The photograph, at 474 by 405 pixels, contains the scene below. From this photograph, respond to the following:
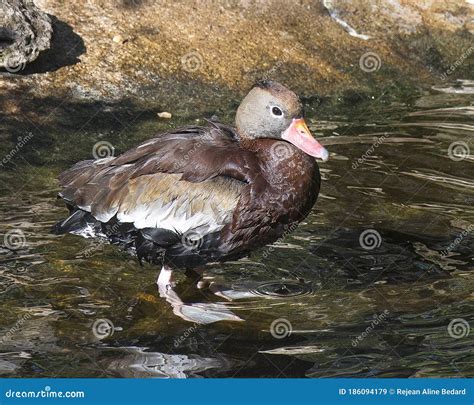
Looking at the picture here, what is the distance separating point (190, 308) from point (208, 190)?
99cm

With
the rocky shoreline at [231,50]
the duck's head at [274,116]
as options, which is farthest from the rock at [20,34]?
the duck's head at [274,116]

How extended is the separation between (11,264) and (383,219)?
3.65 m

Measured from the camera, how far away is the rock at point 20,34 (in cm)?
1201

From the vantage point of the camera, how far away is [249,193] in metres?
8.16

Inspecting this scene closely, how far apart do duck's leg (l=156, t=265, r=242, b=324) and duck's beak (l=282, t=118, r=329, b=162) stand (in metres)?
1.45

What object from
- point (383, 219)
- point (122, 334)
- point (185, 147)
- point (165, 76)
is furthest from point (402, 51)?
point (122, 334)

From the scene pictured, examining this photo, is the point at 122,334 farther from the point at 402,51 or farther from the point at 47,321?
the point at 402,51

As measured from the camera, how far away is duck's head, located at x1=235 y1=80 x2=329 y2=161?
852 centimetres

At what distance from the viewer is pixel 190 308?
842 centimetres

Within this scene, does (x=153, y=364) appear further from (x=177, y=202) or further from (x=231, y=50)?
(x=231, y=50)

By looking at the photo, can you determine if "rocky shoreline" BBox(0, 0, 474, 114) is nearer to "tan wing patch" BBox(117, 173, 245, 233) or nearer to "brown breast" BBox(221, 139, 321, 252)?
"tan wing patch" BBox(117, 173, 245, 233)

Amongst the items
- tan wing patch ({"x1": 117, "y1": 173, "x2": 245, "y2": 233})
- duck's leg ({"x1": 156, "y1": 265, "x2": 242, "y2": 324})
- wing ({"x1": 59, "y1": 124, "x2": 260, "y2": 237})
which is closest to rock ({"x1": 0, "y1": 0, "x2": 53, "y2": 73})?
wing ({"x1": 59, "y1": 124, "x2": 260, "y2": 237})

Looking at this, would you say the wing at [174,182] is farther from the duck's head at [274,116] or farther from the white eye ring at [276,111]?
the white eye ring at [276,111]

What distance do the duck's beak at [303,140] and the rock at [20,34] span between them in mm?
4801
